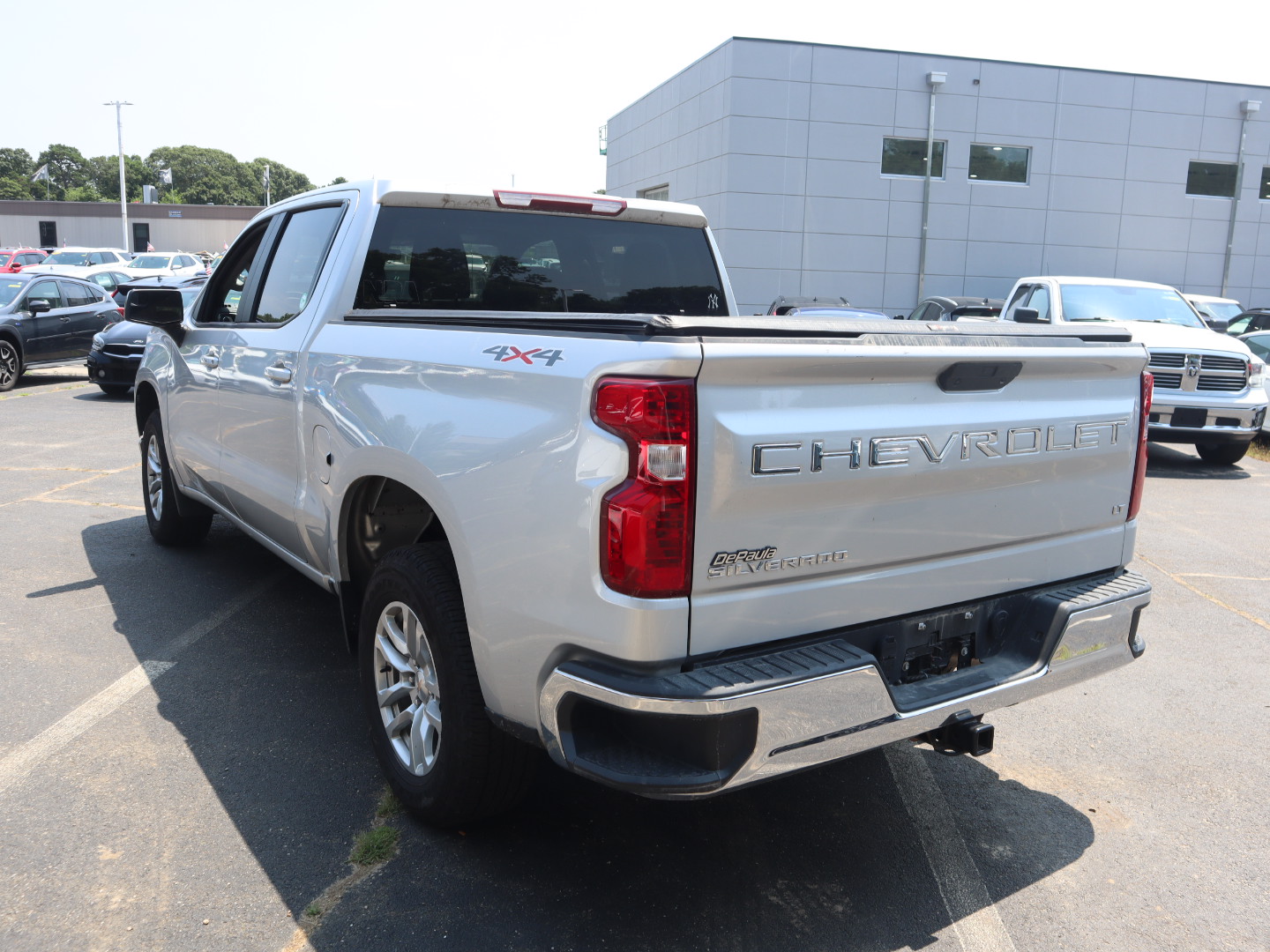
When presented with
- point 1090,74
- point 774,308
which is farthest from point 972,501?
point 1090,74

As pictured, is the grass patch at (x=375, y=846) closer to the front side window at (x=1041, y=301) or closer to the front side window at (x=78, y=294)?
the front side window at (x=1041, y=301)

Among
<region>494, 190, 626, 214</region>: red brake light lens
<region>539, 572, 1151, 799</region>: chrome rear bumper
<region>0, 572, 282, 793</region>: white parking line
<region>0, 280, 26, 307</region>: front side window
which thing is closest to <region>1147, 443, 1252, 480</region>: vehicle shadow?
<region>494, 190, 626, 214</region>: red brake light lens

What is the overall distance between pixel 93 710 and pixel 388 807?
1.55 metres

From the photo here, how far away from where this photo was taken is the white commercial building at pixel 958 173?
2695 cm

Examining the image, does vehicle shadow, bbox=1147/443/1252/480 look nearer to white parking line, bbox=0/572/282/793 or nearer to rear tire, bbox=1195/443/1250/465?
rear tire, bbox=1195/443/1250/465

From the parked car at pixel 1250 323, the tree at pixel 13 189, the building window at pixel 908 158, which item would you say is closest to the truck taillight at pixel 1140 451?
the parked car at pixel 1250 323

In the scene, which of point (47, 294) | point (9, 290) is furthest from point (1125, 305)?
point (9, 290)

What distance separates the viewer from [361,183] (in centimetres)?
422

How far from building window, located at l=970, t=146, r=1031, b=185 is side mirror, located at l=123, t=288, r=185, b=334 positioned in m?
26.5

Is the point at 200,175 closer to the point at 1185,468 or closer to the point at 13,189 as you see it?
the point at 13,189

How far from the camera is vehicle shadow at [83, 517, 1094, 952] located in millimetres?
2787

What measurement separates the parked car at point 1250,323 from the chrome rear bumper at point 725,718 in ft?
48.8

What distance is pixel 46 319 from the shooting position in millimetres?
15844

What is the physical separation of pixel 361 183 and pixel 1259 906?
160 inches
